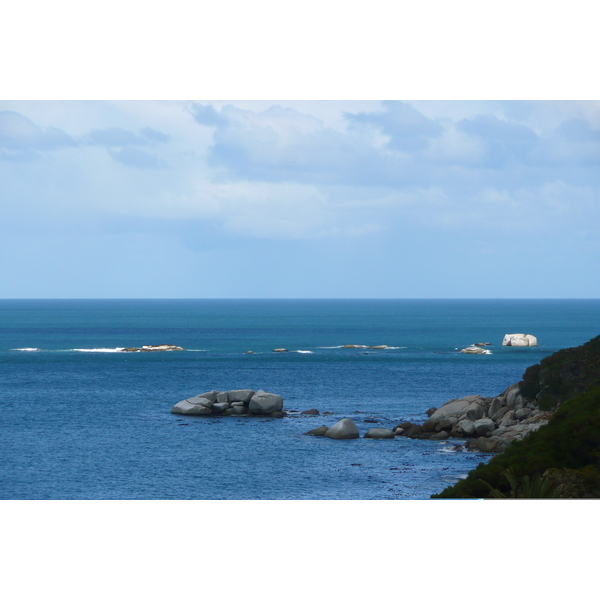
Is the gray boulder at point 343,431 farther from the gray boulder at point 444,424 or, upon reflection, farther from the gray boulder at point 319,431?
the gray boulder at point 444,424

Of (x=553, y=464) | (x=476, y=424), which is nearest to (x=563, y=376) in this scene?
(x=476, y=424)

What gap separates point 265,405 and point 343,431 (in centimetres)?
1177

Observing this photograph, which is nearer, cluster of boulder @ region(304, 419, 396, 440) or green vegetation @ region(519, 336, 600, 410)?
green vegetation @ region(519, 336, 600, 410)

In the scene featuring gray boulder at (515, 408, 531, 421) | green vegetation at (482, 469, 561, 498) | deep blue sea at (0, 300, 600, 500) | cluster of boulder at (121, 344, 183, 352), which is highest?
green vegetation at (482, 469, 561, 498)

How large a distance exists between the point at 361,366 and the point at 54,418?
4460 centimetres

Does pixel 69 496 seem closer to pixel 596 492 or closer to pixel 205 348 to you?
pixel 596 492

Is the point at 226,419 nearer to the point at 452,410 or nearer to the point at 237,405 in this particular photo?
the point at 237,405

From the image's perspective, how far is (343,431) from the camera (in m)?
46.7

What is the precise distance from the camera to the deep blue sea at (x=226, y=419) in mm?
35531

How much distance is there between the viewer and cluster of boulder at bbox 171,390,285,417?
56.9 m

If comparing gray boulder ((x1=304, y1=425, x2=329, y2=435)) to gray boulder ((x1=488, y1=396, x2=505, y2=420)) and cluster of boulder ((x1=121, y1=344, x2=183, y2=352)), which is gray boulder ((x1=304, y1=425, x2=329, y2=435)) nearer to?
gray boulder ((x1=488, y1=396, x2=505, y2=420))

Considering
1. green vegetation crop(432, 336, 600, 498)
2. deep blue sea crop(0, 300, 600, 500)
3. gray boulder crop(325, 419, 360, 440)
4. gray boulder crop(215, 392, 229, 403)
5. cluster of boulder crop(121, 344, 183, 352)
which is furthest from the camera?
cluster of boulder crop(121, 344, 183, 352)

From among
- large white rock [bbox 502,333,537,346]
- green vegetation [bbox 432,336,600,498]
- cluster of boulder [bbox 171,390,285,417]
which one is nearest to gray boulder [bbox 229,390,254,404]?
cluster of boulder [bbox 171,390,285,417]

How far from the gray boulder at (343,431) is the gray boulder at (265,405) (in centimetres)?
1017
